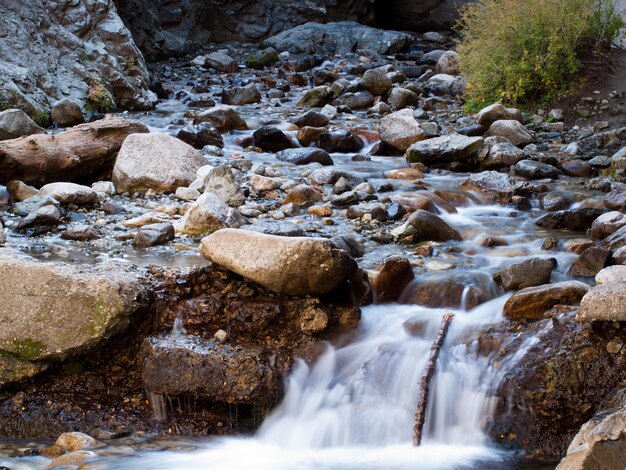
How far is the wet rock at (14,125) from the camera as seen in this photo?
8977 millimetres

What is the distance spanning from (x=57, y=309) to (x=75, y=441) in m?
0.80

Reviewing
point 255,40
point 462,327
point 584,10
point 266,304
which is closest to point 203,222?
point 266,304

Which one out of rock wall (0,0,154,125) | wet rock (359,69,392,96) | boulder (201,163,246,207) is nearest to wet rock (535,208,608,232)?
boulder (201,163,246,207)

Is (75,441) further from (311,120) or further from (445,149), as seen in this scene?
(311,120)

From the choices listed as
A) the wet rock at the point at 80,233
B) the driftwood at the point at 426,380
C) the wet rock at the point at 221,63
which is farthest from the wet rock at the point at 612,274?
the wet rock at the point at 221,63

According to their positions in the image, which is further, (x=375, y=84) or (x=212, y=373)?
(x=375, y=84)

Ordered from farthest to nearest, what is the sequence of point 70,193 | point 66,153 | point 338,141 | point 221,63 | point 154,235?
point 221,63 < point 338,141 < point 66,153 < point 70,193 < point 154,235

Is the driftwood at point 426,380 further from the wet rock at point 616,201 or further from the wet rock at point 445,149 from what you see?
the wet rock at point 445,149

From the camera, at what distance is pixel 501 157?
28.8 feet

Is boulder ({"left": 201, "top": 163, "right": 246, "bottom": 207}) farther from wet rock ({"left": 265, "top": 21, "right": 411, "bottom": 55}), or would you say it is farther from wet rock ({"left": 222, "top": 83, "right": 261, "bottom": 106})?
wet rock ({"left": 265, "top": 21, "right": 411, "bottom": 55})

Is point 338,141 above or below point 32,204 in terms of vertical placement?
above

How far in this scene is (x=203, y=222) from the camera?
20.9ft

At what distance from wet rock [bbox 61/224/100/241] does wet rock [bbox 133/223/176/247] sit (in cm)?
40

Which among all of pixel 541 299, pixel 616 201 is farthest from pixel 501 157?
pixel 541 299
